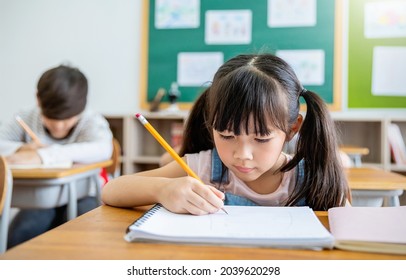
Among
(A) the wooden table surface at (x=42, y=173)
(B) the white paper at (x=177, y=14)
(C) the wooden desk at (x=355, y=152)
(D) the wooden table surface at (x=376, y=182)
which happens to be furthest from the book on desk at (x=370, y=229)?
(B) the white paper at (x=177, y=14)

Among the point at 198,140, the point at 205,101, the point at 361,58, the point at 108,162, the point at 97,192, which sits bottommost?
the point at 97,192

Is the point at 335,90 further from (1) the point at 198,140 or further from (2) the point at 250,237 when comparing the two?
(2) the point at 250,237

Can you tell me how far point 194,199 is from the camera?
0.76 metres

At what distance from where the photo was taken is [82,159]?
2.11 metres

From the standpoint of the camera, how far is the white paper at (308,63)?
3713mm

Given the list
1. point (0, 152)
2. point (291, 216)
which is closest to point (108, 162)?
point (0, 152)

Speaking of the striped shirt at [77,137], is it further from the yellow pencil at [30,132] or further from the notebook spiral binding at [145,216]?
the notebook spiral binding at [145,216]

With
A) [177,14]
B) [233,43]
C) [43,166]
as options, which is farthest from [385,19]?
[43,166]

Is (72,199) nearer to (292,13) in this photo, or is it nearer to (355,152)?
(355,152)

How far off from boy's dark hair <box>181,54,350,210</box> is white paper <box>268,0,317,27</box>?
2.84m

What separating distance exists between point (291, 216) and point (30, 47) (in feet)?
13.1

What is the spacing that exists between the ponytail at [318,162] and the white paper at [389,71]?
111 inches

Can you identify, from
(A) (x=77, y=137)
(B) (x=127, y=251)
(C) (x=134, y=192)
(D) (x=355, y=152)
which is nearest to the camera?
(B) (x=127, y=251)

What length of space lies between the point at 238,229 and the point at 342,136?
10.2 ft
